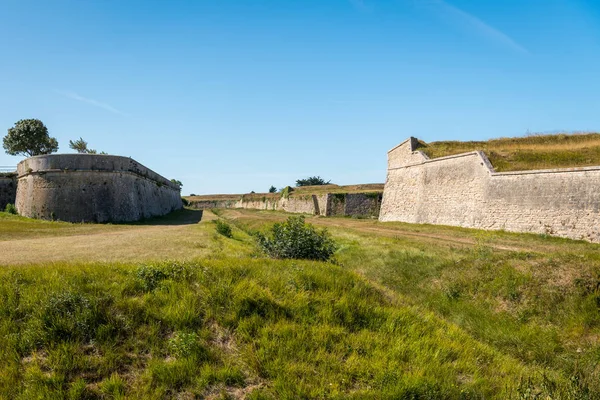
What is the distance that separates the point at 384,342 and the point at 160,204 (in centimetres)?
3573

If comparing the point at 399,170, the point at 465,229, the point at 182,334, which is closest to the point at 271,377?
the point at 182,334

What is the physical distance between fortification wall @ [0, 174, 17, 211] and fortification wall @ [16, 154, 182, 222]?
3.49m

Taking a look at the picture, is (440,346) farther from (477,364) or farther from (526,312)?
(526,312)

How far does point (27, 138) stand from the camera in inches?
2010

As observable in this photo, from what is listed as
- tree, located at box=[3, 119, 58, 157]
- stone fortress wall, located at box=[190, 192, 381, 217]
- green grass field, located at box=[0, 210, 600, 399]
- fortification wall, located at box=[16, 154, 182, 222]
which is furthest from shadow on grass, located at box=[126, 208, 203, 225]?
tree, located at box=[3, 119, 58, 157]

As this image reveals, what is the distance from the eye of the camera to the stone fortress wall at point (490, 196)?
1553cm

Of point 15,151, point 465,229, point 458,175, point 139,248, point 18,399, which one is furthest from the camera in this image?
point 15,151

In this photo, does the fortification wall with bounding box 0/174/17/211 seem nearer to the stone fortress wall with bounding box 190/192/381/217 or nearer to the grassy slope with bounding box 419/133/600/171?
the stone fortress wall with bounding box 190/192/381/217

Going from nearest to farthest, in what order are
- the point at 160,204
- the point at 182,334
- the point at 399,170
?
the point at 182,334 → the point at 399,170 → the point at 160,204

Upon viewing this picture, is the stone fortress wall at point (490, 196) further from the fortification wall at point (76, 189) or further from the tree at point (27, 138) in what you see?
the tree at point (27, 138)

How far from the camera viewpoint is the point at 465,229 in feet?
65.4

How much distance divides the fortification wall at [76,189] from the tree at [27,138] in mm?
30871

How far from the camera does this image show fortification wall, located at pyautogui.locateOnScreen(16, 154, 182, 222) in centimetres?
2380

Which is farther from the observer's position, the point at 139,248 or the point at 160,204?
the point at 160,204
